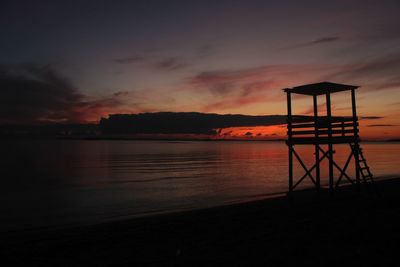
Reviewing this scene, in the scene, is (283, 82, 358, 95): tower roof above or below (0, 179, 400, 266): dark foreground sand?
above

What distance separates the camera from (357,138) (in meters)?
17.9

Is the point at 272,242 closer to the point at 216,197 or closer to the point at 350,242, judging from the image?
the point at 350,242

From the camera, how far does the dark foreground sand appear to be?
841 centimetres

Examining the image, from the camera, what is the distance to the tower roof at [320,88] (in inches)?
671

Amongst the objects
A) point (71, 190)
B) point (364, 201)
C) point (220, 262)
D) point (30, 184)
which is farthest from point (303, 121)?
point (30, 184)

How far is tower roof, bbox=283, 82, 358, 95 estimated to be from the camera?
17.0 metres

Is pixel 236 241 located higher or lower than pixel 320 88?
lower

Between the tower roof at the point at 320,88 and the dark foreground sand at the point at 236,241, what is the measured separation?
19.3ft

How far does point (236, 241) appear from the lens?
10109mm

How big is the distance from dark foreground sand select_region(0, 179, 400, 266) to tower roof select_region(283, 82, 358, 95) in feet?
19.3

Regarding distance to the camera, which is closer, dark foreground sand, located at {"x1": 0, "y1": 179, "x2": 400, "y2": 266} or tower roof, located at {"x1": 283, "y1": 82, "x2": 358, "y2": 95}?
dark foreground sand, located at {"x1": 0, "y1": 179, "x2": 400, "y2": 266}

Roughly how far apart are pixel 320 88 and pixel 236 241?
1056 cm

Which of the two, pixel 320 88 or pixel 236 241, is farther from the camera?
pixel 320 88

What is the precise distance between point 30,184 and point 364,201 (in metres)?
33.0
